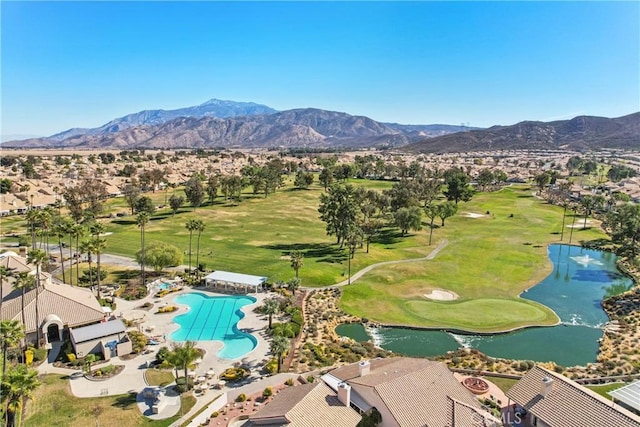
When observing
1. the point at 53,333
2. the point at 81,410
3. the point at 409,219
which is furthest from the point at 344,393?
the point at 409,219

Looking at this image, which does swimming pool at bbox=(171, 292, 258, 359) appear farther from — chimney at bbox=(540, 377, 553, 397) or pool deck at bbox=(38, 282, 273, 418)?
chimney at bbox=(540, 377, 553, 397)

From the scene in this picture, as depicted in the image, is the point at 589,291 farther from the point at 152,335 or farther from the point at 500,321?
the point at 152,335

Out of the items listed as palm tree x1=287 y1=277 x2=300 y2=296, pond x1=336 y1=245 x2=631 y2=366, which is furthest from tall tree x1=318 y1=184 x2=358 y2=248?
pond x1=336 y1=245 x2=631 y2=366

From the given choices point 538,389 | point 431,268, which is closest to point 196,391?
point 538,389

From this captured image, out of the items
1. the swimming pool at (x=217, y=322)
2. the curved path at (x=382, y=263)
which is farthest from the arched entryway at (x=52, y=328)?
the curved path at (x=382, y=263)

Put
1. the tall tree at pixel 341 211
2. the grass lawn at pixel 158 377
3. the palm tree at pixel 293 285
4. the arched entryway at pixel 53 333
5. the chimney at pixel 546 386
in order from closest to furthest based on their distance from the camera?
the chimney at pixel 546 386 → the grass lawn at pixel 158 377 → the arched entryway at pixel 53 333 → the palm tree at pixel 293 285 → the tall tree at pixel 341 211

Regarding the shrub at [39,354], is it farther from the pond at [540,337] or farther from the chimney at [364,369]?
the chimney at [364,369]

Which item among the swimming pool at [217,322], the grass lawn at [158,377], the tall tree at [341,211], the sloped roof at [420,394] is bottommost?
the swimming pool at [217,322]
